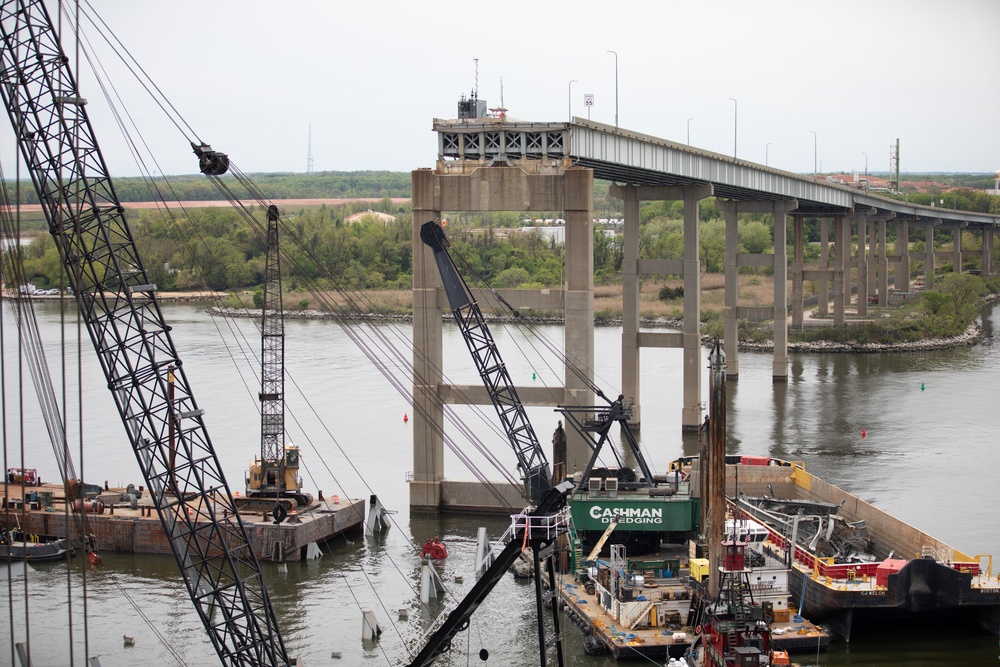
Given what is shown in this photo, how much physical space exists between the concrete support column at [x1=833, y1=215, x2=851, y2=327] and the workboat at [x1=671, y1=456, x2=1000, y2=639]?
2341 inches

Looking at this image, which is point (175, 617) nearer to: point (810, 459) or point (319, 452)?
point (319, 452)

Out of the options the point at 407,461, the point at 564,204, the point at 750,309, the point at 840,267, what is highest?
the point at 564,204

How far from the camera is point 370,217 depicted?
163 m

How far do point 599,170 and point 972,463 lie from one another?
1820cm

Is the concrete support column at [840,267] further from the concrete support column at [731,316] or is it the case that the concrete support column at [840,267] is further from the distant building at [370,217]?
the distant building at [370,217]

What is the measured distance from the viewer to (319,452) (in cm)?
5306

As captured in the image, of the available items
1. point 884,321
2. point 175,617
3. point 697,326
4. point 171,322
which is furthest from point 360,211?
point 175,617

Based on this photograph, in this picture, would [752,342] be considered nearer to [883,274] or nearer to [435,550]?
[883,274]

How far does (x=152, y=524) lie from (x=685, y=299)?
29089mm

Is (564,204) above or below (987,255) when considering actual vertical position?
below

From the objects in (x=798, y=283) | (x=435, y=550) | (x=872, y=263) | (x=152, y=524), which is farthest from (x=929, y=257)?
(x=152, y=524)

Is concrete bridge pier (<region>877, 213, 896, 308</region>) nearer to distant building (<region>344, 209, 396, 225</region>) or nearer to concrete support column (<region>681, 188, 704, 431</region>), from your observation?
distant building (<region>344, 209, 396, 225</region>)

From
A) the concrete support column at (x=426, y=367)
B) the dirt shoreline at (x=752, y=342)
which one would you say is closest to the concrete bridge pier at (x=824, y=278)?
the dirt shoreline at (x=752, y=342)

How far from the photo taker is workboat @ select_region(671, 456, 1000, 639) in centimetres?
3241
